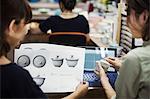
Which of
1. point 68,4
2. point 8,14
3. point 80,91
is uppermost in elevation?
point 68,4

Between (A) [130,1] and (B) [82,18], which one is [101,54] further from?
(B) [82,18]

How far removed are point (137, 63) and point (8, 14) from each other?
0.57 meters

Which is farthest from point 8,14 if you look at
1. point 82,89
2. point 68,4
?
point 68,4

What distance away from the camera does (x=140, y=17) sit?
1460 millimetres

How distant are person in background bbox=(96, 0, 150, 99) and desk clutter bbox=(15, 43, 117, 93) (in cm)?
42

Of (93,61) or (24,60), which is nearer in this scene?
(24,60)

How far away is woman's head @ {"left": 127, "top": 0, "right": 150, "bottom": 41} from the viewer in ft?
4.68

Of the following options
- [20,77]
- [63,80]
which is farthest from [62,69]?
[20,77]

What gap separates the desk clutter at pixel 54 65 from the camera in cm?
188

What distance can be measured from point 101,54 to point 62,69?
0.28 metres

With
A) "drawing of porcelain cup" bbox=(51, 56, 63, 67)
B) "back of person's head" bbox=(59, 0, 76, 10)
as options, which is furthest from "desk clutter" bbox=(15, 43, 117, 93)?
"back of person's head" bbox=(59, 0, 76, 10)

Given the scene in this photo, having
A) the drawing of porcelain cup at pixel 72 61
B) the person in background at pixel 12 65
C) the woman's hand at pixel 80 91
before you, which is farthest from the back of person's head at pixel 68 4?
the person in background at pixel 12 65

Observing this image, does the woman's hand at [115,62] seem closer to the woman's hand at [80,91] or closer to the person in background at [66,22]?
the woman's hand at [80,91]

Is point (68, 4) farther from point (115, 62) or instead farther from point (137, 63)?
point (137, 63)
